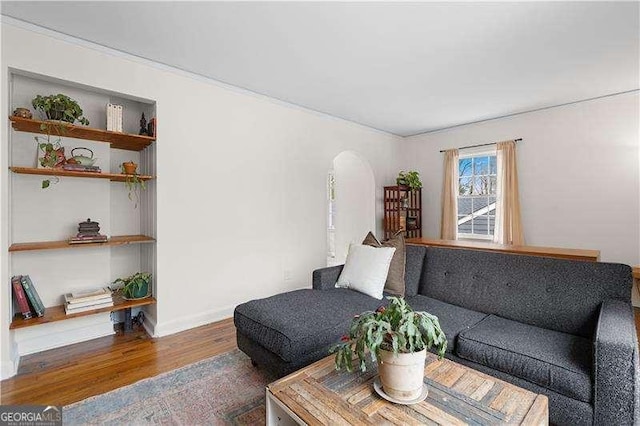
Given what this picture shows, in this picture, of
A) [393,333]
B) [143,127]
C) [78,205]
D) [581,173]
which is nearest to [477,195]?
[581,173]

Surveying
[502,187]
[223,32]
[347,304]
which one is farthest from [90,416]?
[502,187]

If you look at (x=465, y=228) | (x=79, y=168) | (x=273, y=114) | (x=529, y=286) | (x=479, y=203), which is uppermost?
(x=273, y=114)

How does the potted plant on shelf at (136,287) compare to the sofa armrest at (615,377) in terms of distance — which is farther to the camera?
the potted plant on shelf at (136,287)

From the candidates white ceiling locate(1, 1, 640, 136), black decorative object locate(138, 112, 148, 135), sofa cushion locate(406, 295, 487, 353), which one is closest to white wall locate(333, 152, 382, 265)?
white ceiling locate(1, 1, 640, 136)

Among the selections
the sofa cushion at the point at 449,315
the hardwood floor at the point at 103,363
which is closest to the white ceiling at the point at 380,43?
the sofa cushion at the point at 449,315

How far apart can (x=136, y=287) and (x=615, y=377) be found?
3272mm

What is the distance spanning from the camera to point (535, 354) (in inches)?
62.4

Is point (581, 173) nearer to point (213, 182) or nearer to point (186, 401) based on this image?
point (213, 182)

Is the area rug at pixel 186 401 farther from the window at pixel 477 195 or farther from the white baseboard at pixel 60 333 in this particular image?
the window at pixel 477 195

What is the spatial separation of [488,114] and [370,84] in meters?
2.20

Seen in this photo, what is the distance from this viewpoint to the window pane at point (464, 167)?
5.07m

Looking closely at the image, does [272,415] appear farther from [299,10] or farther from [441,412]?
[299,10]

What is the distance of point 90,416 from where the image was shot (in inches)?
67.1

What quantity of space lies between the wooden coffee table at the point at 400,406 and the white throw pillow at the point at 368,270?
1105 mm
